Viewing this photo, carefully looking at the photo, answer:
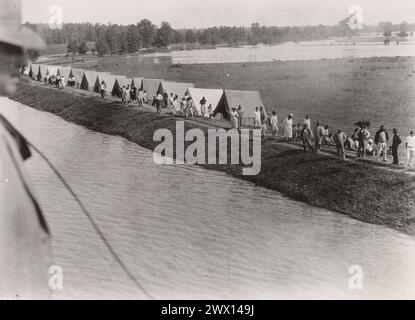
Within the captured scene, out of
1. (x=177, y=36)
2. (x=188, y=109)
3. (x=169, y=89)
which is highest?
(x=177, y=36)

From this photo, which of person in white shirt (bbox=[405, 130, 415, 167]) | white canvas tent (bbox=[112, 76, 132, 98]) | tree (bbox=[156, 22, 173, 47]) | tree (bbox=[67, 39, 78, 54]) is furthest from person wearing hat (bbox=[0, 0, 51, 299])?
tree (bbox=[67, 39, 78, 54])

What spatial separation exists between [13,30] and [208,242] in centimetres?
1113

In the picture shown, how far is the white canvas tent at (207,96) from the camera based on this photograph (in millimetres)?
28422

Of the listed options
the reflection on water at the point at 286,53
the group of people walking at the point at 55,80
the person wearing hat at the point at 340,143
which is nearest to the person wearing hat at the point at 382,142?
the person wearing hat at the point at 340,143

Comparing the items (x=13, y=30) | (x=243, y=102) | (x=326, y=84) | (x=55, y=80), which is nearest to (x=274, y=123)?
(x=243, y=102)

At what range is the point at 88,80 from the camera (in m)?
44.7

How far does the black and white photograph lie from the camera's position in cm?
230

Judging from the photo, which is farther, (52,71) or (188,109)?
(52,71)

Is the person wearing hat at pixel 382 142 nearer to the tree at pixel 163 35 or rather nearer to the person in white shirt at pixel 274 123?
the person in white shirt at pixel 274 123

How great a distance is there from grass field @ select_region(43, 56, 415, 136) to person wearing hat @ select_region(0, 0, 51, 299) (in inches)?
816

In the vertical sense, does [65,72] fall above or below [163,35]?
below

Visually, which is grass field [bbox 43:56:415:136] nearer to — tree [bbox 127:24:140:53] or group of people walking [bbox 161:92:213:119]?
tree [bbox 127:24:140:53]

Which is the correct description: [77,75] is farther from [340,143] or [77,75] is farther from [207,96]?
[340,143]

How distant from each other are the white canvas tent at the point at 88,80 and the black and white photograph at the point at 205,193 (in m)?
7.65
